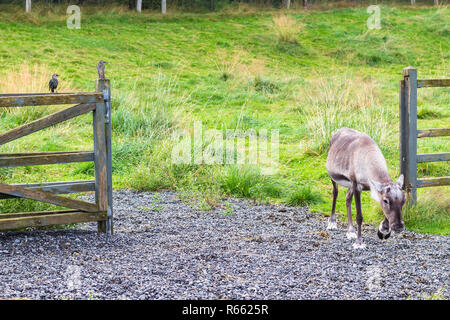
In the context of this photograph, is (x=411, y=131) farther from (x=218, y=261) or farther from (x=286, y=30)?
(x=286, y=30)

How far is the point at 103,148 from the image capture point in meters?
6.25

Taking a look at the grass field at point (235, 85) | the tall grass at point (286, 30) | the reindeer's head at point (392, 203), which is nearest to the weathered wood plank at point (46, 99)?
the grass field at point (235, 85)

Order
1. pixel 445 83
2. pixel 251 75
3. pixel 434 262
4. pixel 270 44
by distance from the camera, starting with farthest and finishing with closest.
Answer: pixel 270 44 < pixel 251 75 < pixel 445 83 < pixel 434 262

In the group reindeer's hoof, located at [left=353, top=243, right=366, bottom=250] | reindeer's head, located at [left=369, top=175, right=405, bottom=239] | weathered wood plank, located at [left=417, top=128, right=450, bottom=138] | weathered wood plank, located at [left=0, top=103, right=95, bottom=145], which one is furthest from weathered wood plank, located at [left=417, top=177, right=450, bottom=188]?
weathered wood plank, located at [left=0, top=103, right=95, bottom=145]

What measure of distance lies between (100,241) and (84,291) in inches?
60.6

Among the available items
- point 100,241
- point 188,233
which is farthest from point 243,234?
point 100,241

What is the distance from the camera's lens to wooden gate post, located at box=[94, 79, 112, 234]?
6.22 m

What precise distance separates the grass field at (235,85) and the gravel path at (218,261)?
0.84 metres

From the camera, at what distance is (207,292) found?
4.73 metres

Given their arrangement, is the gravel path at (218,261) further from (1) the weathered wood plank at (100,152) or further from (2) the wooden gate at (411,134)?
(2) the wooden gate at (411,134)

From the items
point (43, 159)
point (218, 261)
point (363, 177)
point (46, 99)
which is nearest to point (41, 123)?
point (46, 99)

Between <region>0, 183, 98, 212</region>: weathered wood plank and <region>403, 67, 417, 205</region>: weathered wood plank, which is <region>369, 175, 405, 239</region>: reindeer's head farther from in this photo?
<region>0, 183, 98, 212</region>: weathered wood plank

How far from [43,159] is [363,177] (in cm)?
325

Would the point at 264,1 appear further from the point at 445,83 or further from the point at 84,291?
the point at 84,291
